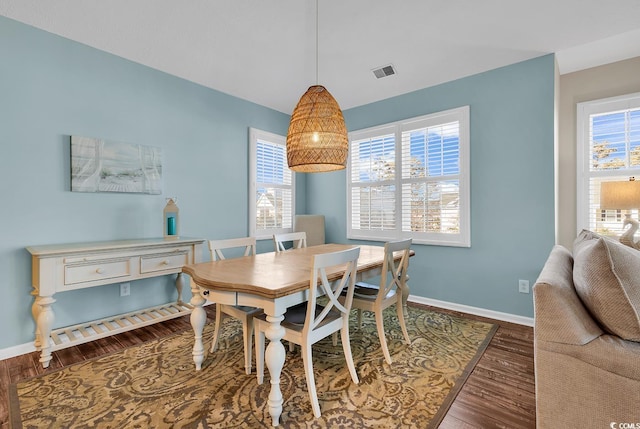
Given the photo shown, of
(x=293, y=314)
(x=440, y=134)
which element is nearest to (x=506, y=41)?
(x=440, y=134)

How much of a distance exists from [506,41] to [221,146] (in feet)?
10.4

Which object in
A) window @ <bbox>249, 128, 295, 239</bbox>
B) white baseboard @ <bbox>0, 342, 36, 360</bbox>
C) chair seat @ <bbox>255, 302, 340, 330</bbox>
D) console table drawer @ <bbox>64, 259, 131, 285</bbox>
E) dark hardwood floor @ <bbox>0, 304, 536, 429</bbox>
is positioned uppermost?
window @ <bbox>249, 128, 295, 239</bbox>

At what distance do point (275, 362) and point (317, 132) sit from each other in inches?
59.7

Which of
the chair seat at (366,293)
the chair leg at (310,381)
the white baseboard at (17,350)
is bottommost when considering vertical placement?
the white baseboard at (17,350)

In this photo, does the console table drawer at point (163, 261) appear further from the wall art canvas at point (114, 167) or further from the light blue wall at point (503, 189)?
the light blue wall at point (503, 189)

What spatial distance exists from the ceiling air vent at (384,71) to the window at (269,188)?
1562 millimetres

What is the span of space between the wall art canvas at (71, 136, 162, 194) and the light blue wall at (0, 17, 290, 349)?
0.22 ft

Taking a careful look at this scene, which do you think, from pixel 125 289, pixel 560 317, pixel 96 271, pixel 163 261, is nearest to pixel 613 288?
pixel 560 317

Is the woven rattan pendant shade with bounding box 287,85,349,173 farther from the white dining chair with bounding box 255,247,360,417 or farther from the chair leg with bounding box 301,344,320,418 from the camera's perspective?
the chair leg with bounding box 301,344,320,418

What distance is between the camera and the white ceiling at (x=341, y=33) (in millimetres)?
2275

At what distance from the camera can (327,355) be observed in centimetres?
234

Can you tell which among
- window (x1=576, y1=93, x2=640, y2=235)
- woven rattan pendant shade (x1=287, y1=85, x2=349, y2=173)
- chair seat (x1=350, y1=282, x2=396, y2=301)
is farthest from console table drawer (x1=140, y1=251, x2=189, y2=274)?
window (x1=576, y1=93, x2=640, y2=235)

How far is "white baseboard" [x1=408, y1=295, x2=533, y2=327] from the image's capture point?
3.01m

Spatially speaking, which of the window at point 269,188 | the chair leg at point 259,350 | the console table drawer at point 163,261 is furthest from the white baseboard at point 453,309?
the window at point 269,188
